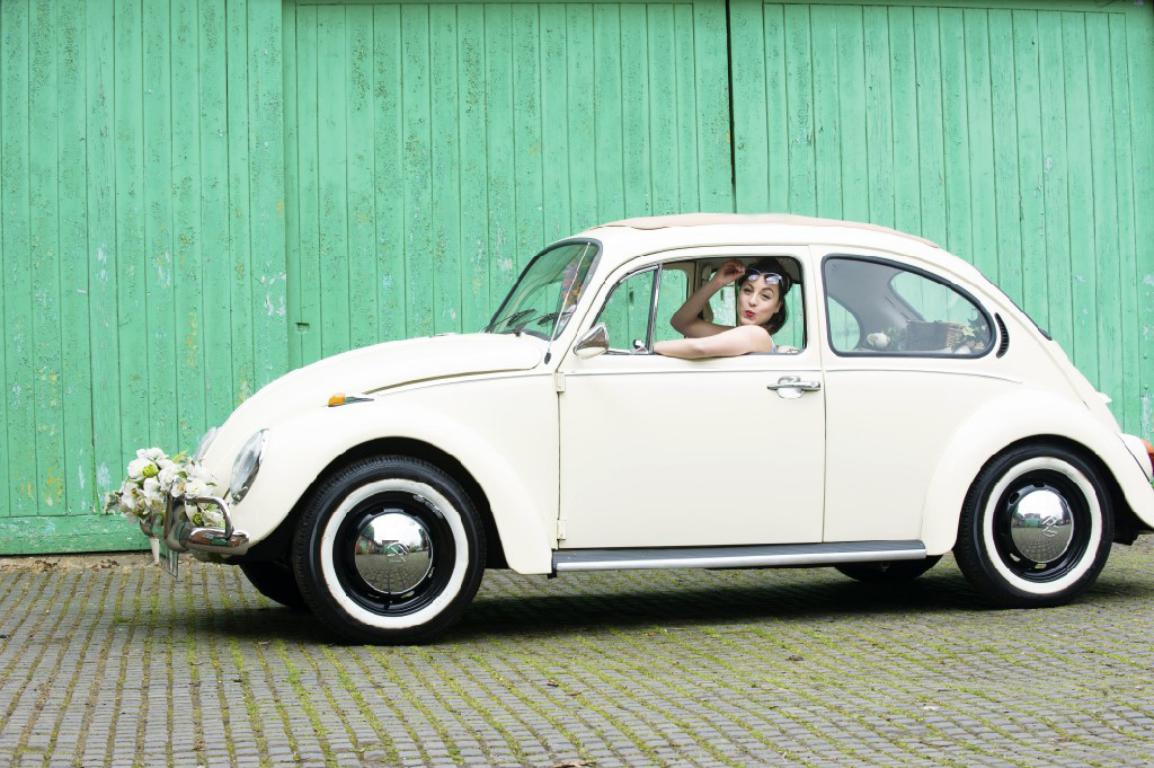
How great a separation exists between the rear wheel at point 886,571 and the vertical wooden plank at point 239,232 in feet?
12.5

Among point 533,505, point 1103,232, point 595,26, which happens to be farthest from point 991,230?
point 533,505

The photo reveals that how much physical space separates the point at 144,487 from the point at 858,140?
18.6 feet

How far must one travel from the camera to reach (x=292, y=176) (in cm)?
1062

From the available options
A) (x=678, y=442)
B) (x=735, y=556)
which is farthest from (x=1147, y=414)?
(x=678, y=442)

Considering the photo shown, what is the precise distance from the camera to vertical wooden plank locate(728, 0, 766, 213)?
1096 cm

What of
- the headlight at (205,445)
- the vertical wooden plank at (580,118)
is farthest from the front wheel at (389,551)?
the vertical wooden plank at (580,118)

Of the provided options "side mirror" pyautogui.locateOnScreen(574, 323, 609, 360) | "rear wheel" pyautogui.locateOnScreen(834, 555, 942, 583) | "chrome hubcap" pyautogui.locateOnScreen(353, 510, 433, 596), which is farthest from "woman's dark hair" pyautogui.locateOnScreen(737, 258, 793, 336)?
"chrome hubcap" pyautogui.locateOnScreen(353, 510, 433, 596)

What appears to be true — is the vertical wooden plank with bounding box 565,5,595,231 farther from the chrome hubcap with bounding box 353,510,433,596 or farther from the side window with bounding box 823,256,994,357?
the chrome hubcap with bounding box 353,510,433,596

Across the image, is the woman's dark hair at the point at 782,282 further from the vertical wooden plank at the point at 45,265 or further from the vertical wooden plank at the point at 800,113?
the vertical wooden plank at the point at 45,265

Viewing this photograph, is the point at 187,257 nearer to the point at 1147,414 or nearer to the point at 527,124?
the point at 527,124

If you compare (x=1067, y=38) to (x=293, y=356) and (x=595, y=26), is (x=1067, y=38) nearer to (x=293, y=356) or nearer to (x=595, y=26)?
(x=595, y=26)

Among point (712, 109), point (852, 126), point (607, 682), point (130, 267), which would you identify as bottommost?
point (607, 682)

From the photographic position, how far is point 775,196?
36.1ft

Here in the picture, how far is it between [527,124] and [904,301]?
371cm
